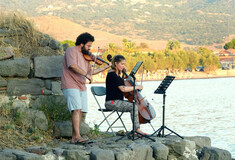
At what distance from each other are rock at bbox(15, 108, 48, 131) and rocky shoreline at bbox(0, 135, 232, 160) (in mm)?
469

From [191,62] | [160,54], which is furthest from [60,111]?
[191,62]

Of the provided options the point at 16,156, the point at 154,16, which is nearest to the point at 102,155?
the point at 16,156

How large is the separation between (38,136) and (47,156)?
3.00 ft

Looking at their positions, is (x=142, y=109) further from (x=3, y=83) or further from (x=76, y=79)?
(x=3, y=83)

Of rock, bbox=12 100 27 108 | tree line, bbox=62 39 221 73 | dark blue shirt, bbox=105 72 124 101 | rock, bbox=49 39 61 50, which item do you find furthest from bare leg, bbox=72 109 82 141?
tree line, bbox=62 39 221 73

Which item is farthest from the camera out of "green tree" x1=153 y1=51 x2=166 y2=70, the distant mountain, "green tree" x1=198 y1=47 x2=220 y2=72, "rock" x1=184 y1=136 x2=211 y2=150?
the distant mountain

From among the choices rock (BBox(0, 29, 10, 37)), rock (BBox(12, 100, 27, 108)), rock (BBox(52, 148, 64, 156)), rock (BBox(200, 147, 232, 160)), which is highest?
rock (BBox(0, 29, 10, 37))

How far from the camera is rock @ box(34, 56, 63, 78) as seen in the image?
6613 millimetres

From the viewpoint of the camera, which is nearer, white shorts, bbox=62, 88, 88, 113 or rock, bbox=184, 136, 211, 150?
white shorts, bbox=62, 88, 88, 113

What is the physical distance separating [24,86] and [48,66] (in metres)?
0.49

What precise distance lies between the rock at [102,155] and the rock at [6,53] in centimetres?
233

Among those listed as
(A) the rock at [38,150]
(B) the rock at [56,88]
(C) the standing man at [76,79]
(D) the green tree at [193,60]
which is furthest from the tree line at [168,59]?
(A) the rock at [38,150]

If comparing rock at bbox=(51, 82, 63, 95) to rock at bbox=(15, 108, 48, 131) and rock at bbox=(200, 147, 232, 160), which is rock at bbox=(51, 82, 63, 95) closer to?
rock at bbox=(15, 108, 48, 131)

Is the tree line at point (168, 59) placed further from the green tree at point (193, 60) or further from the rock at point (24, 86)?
the rock at point (24, 86)
